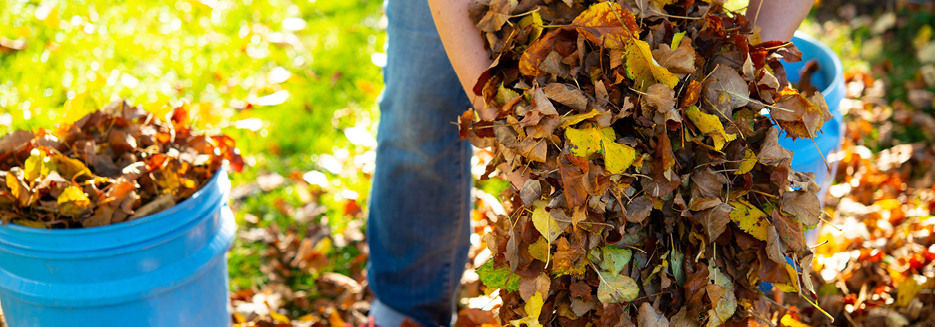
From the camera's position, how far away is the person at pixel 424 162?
136 cm

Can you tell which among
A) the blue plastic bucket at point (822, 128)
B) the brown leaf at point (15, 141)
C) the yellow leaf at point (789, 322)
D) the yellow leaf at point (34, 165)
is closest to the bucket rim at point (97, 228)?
the yellow leaf at point (34, 165)

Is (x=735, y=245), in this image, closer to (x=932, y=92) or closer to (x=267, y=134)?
(x=267, y=134)

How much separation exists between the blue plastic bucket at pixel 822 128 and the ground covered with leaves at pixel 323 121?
A: 411 millimetres

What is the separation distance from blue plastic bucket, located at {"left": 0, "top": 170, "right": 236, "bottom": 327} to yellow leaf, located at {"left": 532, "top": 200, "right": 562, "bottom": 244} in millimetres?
797

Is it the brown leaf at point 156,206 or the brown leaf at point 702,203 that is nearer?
the brown leaf at point 702,203

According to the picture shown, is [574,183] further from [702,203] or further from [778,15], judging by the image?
[778,15]

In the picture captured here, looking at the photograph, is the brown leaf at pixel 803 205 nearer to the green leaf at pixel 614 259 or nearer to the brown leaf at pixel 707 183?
the brown leaf at pixel 707 183

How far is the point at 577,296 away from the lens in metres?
1.16

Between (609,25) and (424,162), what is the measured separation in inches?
30.4

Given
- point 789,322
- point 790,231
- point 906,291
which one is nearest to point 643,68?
point 790,231

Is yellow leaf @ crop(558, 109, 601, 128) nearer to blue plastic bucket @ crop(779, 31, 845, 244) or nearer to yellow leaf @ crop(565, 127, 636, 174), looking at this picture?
yellow leaf @ crop(565, 127, 636, 174)

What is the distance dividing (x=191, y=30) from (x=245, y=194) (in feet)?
4.32

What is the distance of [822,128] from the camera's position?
1.68 m

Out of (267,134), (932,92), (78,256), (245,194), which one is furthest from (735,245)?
(932,92)
